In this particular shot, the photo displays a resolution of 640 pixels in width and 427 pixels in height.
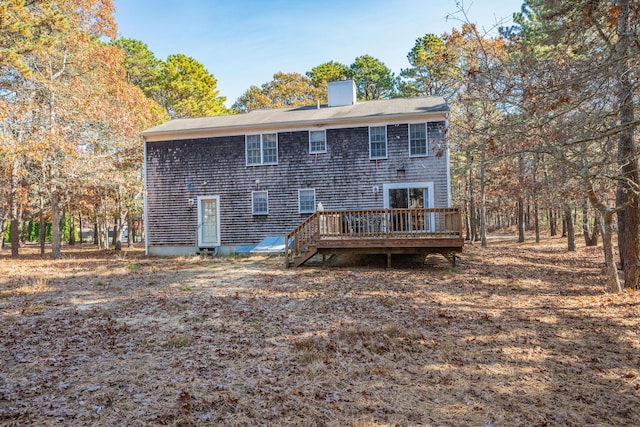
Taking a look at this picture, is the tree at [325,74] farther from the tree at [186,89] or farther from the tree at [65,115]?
the tree at [65,115]

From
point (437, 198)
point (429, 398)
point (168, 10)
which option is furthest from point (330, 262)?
point (168, 10)

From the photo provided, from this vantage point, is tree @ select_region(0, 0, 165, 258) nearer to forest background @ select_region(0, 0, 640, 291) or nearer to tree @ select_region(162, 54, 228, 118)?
forest background @ select_region(0, 0, 640, 291)

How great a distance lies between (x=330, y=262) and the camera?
1305 centimetres

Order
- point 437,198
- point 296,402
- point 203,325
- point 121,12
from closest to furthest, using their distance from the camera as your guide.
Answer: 1. point 296,402
2. point 203,325
3. point 437,198
4. point 121,12

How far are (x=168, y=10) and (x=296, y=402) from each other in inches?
552

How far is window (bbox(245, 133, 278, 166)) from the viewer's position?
16797mm

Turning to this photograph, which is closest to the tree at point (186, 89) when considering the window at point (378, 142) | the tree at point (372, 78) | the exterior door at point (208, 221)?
the tree at point (372, 78)

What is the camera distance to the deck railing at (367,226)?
1131cm

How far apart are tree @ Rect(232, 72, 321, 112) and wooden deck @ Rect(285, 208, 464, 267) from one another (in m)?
26.2

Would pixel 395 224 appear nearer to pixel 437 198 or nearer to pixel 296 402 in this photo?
pixel 437 198

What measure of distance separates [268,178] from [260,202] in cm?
110

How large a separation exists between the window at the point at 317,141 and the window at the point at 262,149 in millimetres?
1551

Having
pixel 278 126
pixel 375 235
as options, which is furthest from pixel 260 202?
pixel 375 235

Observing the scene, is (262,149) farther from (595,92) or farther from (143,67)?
(143,67)
